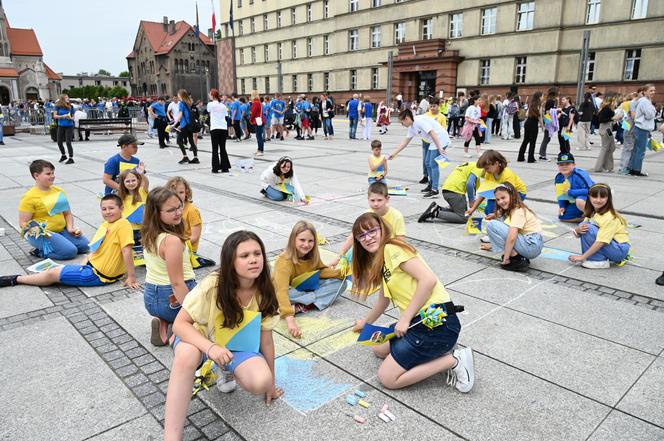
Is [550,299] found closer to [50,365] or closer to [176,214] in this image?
[176,214]

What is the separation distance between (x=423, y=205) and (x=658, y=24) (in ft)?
90.8

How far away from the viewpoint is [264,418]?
270cm

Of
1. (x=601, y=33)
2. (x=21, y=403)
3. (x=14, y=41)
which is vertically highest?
(x=14, y=41)

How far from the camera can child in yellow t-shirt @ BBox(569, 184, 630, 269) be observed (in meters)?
4.95

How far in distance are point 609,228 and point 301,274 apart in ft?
10.7

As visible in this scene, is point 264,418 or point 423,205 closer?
point 264,418

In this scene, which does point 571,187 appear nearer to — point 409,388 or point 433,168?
point 433,168

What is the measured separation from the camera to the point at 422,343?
2885 millimetres

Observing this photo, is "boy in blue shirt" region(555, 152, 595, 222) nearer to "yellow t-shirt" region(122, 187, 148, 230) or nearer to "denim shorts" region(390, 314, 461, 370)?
"denim shorts" region(390, 314, 461, 370)

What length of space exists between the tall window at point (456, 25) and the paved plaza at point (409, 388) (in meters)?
33.0

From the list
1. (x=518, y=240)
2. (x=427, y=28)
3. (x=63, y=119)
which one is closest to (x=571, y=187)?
→ (x=518, y=240)

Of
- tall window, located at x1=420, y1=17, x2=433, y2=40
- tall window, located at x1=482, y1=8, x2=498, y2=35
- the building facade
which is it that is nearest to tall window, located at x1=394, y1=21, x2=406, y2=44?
tall window, located at x1=420, y1=17, x2=433, y2=40

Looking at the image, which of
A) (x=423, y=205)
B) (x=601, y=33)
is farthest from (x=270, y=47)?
(x=423, y=205)

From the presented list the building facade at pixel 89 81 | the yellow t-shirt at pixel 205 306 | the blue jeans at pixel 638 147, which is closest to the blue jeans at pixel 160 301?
the yellow t-shirt at pixel 205 306
